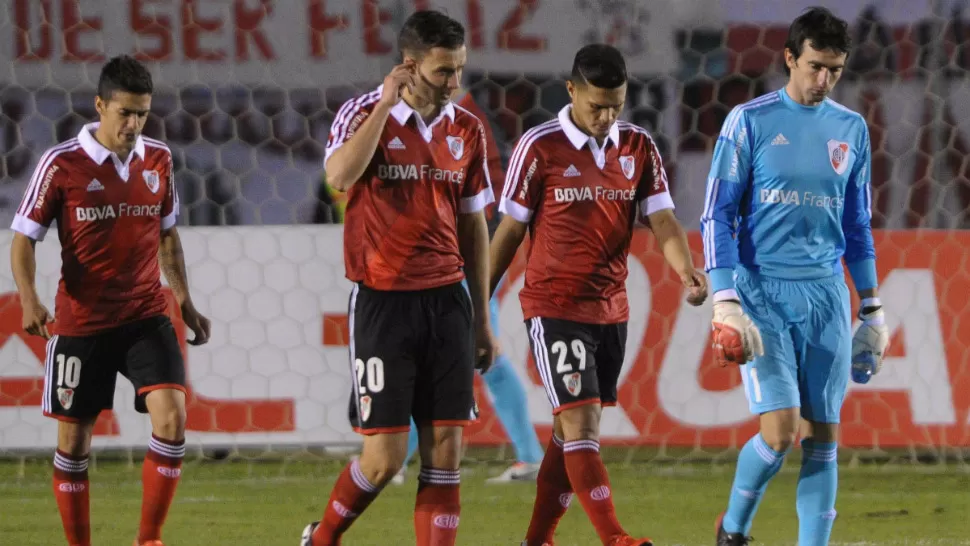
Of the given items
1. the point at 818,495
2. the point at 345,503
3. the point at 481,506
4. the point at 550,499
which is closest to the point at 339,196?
the point at 481,506

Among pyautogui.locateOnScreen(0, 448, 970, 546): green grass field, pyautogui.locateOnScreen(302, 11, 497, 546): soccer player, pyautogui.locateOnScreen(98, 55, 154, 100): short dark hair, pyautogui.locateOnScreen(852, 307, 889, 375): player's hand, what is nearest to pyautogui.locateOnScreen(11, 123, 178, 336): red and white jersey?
pyautogui.locateOnScreen(98, 55, 154, 100): short dark hair

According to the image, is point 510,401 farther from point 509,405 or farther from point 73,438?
point 73,438

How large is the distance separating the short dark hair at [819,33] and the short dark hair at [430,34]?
1.19m

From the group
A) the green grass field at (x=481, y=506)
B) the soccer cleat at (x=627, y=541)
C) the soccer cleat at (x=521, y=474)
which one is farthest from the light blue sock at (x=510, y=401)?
the soccer cleat at (x=627, y=541)

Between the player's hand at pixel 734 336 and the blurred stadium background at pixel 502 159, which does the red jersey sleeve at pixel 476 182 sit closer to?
the player's hand at pixel 734 336

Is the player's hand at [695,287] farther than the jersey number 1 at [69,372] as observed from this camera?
No

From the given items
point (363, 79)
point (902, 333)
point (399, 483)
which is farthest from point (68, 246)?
point (902, 333)

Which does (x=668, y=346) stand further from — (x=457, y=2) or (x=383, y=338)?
(x=383, y=338)

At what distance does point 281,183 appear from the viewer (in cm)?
784

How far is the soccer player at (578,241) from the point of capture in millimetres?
4945

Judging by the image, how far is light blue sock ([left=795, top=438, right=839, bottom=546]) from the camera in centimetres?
486

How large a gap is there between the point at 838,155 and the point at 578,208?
0.89 metres

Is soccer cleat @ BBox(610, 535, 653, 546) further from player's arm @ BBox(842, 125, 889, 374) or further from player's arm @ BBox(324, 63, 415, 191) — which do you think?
player's arm @ BBox(324, 63, 415, 191)

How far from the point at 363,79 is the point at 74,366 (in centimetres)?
304
